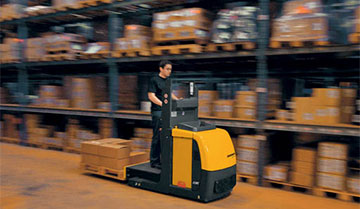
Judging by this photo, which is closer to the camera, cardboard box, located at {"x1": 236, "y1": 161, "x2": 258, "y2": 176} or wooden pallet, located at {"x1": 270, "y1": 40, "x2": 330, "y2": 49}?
wooden pallet, located at {"x1": 270, "y1": 40, "x2": 330, "y2": 49}

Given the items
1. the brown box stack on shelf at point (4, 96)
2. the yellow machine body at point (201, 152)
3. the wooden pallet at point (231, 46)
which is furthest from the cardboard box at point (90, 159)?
the brown box stack on shelf at point (4, 96)

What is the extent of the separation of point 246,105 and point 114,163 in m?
2.44

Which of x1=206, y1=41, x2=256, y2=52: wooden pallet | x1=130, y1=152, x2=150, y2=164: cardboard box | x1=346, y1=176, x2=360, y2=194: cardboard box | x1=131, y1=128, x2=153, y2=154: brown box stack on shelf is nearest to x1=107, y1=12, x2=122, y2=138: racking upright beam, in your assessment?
x1=131, y1=128, x2=153, y2=154: brown box stack on shelf

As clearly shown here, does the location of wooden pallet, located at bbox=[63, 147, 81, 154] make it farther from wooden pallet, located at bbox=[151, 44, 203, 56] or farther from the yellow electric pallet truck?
the yellow electric pallet truck

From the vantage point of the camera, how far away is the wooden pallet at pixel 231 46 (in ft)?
19.0

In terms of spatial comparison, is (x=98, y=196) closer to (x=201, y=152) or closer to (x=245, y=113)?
(x=201, y=152)

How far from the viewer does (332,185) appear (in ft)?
16.9

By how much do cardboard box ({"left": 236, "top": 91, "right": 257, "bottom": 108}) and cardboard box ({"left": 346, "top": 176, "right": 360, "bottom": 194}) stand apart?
1806 millimetres

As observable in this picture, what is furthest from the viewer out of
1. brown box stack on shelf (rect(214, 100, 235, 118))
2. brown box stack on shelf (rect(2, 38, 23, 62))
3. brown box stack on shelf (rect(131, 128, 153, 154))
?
brown box stack on shelf (rect(2, 38, 23, 62))

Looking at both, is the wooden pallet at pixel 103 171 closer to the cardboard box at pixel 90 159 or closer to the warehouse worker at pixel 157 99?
the cardboard box at pixel 90 159

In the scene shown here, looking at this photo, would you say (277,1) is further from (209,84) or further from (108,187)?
(108,187)

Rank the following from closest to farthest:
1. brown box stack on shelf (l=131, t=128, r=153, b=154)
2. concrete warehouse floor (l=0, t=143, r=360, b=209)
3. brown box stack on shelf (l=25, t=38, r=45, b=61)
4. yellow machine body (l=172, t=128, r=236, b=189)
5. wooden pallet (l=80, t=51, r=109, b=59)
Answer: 1. yellow machine body (l=172, t=128, r=236, b=189)
2. concrete warehouse floor (l=0, t=143, r=360, b=209)
3. brown box stack on shelf (l=131, t=128, r=153, b=154)
4. wooden pallet (l=80, t=51, r=109, b=59)
5. brown box stack on shelf (l=25, t=38, r=45, b=61)

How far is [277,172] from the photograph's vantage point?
5629 millimetres

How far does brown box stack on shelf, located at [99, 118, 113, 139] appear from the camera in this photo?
7906 mm
